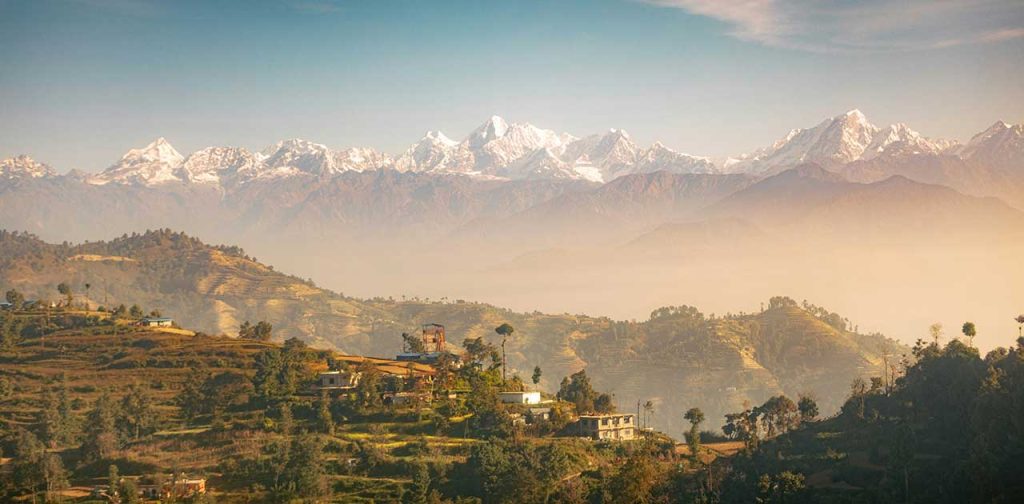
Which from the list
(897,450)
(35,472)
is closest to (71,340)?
(35,472)

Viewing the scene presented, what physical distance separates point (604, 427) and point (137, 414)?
5326 centimetres

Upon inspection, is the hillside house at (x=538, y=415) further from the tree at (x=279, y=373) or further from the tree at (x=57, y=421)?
the tree at (x=57, y=421)

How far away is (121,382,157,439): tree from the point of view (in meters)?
130

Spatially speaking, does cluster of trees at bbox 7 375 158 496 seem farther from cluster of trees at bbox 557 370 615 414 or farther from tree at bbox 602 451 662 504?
tree at bbox 602 451 662 504

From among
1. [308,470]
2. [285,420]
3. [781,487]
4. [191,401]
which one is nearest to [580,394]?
[285,420]

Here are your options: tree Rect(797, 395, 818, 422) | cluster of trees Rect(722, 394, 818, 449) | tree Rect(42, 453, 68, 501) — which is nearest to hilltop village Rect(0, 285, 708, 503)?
tree Rect(42, 453, 68, 501)

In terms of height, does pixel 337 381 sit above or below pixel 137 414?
above

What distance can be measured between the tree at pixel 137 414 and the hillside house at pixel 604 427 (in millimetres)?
48628

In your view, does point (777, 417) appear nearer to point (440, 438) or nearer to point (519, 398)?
point (519, 398)

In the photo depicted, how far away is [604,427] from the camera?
133 meters

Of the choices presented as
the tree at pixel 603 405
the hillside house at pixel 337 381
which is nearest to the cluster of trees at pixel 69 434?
the hillside house at pixel 337 381

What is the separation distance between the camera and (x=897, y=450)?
111875 millimetres

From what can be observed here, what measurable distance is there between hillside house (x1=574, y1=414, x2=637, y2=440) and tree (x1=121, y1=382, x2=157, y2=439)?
48.6 metres

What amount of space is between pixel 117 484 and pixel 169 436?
15.4 meters
